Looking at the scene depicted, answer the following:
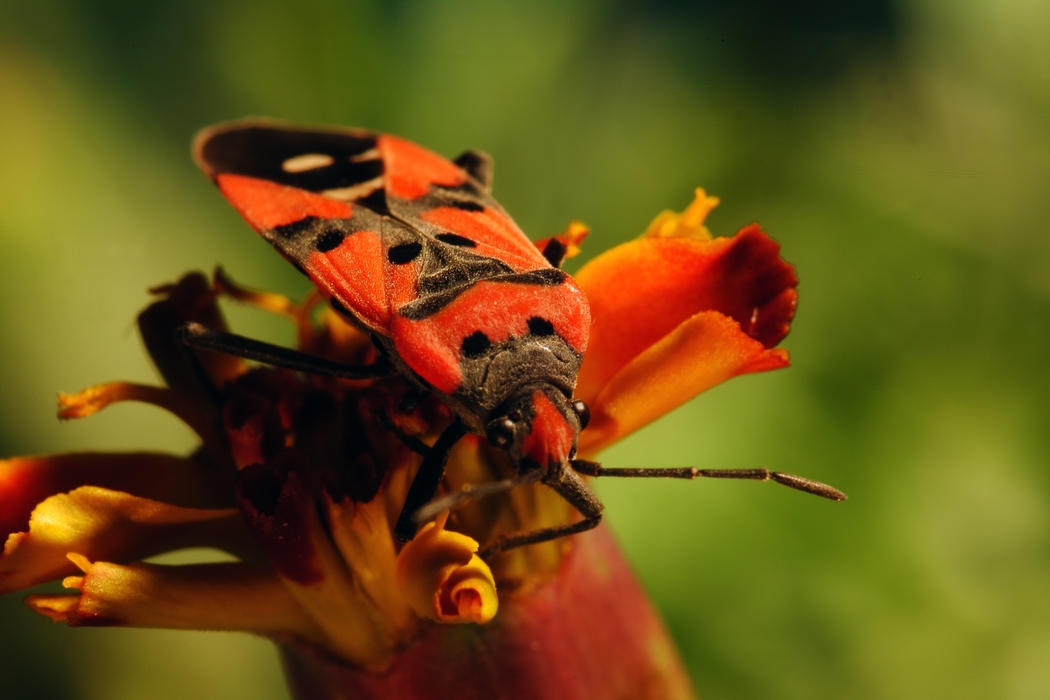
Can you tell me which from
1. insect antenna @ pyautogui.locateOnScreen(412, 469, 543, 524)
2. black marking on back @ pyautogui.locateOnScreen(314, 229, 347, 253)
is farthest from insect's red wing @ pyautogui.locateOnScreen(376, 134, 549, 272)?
insect antenna @ pyautogui.locateOnScreen(412, 469, 543, 524)

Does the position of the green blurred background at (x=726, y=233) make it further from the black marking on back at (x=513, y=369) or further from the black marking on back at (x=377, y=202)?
the black marking on back at (x=513, y=369)

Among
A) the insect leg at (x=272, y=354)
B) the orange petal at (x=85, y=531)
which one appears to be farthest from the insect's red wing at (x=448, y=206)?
the orange petal at (x=85, y=531)

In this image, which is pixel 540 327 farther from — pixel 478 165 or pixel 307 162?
pixel 478 165

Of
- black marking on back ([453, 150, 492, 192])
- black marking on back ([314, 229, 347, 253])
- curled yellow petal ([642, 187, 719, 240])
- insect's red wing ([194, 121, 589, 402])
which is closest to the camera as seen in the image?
insect's red wing ([194, 121, 589, 402])

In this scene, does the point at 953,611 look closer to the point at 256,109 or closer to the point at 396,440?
the point at 396,440

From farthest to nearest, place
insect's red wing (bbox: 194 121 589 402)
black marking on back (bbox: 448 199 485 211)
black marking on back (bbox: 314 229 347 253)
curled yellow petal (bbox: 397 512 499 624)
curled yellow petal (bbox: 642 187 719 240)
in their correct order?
1. black marking on back (bbox: 448 199 485 211)
2. black marking on back (bbox: 314 229 347 253)
3. curled yellow petal (bbox: 642 187 719 240)
4. insect's red wing (bbox: 194 121 589 402)
5. curled yellow petal (bbox: 397 512 499 624)

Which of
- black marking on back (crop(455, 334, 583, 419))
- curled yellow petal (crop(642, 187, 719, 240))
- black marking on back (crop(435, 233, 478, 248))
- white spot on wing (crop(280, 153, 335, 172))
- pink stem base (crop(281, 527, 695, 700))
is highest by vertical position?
curled yellow petal (crop(642, 187, 719, 240))

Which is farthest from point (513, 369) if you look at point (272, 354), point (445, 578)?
point (272, 354)

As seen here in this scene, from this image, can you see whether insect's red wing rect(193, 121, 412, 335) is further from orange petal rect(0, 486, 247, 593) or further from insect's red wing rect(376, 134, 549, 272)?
orange petal rect(0, 486, 247, 593)

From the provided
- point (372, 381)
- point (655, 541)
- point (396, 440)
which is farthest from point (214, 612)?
point (655, 541)
